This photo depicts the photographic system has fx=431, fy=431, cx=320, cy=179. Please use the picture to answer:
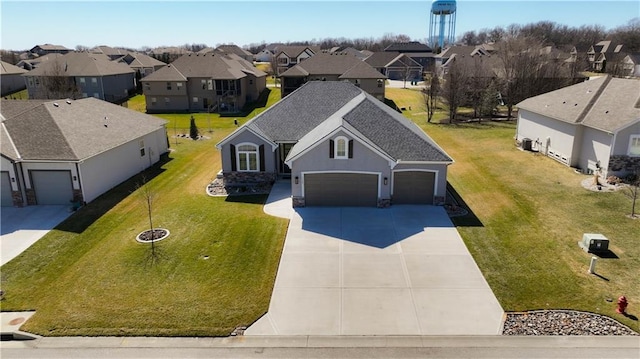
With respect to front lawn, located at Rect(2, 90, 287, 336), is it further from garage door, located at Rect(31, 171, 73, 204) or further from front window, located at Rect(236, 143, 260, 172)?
front window, located at Rect(236, 143, 260, 172)

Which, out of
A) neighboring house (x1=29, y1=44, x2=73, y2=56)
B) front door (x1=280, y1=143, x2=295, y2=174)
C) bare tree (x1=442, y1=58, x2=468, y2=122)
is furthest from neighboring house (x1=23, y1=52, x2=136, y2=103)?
neighboring house (x1=29, y1=44, x2=73, y2=56)

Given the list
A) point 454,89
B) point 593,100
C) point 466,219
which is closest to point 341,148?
point 466,219

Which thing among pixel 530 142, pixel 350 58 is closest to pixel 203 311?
pixel 530 142

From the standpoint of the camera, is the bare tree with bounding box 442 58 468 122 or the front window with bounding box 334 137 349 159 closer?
the front window with bounding box 334 137 349 159

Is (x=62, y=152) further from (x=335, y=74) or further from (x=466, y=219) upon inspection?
(x=335, y=74)

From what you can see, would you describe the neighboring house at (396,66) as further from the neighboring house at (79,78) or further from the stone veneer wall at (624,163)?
the stone veneer wall at (624,163)

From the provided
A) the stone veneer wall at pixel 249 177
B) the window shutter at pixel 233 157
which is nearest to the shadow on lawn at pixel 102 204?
the stone veneer wall at pixel 249 177
